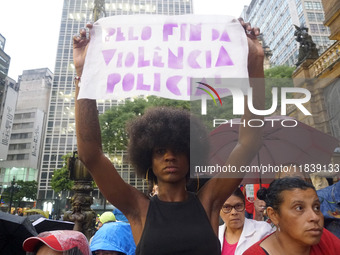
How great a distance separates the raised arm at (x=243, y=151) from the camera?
6.25 ft

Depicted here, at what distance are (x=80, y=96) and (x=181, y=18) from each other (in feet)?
3.47

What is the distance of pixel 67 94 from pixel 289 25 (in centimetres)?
4380

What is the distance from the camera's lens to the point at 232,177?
6.27ft

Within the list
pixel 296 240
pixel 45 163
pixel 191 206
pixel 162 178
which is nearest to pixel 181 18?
pixel 162 178

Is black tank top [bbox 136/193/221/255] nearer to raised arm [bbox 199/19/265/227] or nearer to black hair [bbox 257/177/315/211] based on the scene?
raised arm [bbox 199/19/265/227]

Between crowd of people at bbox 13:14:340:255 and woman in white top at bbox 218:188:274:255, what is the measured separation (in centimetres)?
80

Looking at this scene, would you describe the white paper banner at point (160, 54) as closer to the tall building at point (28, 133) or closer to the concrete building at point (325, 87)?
the concrete building at point (325, 87)

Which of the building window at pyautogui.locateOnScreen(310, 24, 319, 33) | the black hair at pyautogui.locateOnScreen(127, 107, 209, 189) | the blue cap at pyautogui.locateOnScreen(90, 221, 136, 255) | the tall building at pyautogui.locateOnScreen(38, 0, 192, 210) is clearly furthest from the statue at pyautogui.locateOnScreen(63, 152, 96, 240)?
the building window at pyautogui.locateOnScreen(310, 24, 319, 33)

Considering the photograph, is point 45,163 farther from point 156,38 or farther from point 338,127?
point 156,38

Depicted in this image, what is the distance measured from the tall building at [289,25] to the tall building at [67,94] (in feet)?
59.6

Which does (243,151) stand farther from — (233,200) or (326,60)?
(326,60)

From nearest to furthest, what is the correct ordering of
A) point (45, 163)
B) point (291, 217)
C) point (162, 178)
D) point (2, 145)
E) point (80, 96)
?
1. point (80, 96)
2. point (162, 178)
3. point (291, 217)
4. point (2, 145)
5. point (45, 163)

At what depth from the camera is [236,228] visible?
10.3ft

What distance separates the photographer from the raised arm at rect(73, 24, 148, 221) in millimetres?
1769
